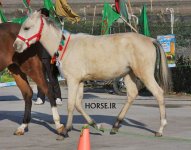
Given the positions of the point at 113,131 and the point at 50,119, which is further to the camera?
the point at 50,119

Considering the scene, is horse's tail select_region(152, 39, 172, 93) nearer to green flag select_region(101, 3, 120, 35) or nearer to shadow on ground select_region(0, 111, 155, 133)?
shadow on ground select_region(0, 111, 155, 133)

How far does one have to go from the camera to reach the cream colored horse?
12734mm

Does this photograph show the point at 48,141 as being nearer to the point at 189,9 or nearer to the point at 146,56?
the point at 146,56

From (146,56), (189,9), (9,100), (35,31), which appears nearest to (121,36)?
(146,56)

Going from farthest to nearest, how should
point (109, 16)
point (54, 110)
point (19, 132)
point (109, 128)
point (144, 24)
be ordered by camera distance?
point (109, 16), point (144, 24), point (109, 128), point (19, 132), point (54, 110)

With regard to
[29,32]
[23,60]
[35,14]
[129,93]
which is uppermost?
[35,14]

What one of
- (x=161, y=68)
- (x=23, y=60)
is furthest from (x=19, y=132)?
(x=161, y=68)

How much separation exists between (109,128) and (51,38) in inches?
88.0

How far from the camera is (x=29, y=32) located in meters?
12.8

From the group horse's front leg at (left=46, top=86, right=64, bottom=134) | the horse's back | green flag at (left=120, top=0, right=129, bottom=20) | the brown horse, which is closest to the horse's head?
the brown horse

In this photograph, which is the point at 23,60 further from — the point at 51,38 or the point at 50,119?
the point at 50,119

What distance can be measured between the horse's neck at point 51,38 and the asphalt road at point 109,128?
1.58 meters

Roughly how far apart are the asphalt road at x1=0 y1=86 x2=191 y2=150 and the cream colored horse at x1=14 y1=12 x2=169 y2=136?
0.55 meters

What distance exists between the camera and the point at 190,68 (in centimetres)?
2288
